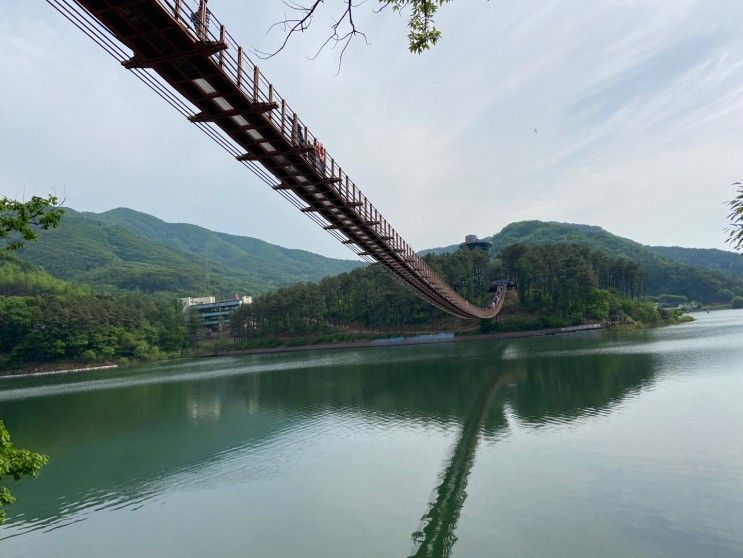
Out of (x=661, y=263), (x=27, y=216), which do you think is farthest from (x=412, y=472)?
(x=661, y=263)

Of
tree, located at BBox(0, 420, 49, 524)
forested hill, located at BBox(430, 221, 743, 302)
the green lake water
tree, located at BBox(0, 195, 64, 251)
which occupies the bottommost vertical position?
the green lake water

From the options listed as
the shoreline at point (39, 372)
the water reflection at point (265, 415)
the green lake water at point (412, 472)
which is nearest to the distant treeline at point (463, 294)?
the shoreline at point (39, 372)

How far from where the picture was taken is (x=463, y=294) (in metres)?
67.9

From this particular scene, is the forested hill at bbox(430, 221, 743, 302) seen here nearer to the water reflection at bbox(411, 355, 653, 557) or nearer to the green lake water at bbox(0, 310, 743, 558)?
the water reflection at bbox(411, 355, 653, 557)

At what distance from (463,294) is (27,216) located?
211 ft

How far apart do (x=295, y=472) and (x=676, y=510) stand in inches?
355

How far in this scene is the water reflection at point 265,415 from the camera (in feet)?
41.7

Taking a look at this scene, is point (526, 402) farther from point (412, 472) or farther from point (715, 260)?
point (715, 260)

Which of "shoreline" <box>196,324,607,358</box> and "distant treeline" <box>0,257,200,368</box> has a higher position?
"distant treeline" <box>0,257,200,368</box>

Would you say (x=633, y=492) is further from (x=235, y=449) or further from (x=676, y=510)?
(x=235, y=449)

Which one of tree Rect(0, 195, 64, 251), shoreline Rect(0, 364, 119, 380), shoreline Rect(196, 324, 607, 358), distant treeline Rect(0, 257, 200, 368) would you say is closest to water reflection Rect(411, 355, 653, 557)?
tree Rect(0, 195, 64, 251)

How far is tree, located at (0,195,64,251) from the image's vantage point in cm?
564

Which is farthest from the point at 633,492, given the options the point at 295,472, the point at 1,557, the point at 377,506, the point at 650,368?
the point at 650,368

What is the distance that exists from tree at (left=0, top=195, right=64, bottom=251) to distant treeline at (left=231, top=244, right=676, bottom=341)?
55.3m
